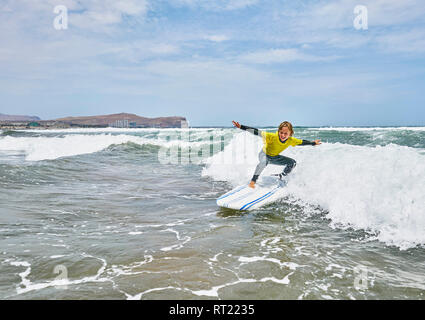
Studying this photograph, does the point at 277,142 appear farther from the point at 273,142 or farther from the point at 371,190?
the point at 371,190

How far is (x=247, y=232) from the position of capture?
18.4 ft

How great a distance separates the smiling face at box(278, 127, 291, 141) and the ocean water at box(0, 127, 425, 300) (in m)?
1.60

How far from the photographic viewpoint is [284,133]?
7.65 m

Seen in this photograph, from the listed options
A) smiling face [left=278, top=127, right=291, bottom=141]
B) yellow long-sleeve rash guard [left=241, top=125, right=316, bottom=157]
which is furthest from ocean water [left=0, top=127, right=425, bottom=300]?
smiling face [left=278, top=127, right=291, bottom=141]

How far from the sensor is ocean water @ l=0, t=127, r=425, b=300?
3.55m

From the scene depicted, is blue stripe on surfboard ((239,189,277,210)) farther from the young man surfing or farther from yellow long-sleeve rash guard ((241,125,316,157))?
yellow long-sleeve rash guard ((241,125,316,157))

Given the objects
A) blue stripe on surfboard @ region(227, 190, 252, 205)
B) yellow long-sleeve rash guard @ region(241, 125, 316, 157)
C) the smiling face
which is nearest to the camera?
blue stripe on surfboard @ region(227, 190, 252, 205)

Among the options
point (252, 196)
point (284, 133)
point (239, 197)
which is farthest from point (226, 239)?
point (284, 133)

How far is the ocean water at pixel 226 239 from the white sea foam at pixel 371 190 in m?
0.03

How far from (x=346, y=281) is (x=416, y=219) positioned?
98.8 inches
